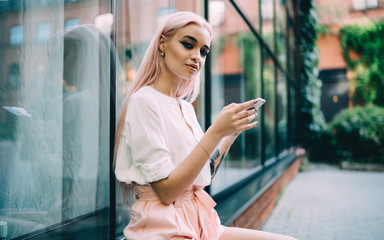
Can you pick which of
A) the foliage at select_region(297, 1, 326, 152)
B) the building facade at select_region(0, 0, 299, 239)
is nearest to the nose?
the building facade at select_region(0, 0, 299, 239)

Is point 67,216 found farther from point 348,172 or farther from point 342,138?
point 342,138

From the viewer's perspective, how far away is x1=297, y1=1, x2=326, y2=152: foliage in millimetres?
11133

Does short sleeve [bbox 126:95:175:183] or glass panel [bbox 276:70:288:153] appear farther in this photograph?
glass panel [bbox 276:70:288:153]

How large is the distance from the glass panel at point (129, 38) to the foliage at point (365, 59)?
1240cm

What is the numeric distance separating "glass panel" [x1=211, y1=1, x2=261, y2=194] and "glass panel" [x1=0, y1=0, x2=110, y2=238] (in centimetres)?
236

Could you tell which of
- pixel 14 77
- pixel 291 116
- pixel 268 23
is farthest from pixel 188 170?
pixel 291 116

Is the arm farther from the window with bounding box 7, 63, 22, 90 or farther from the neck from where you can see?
the window with bounding box 7, 63, 22, 90

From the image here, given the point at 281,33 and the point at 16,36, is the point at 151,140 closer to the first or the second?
the point at 16,36

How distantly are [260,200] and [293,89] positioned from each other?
7474mm

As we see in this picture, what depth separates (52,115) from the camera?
1708 mm

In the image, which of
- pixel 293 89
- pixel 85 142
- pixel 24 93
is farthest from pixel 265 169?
pixel 293 89

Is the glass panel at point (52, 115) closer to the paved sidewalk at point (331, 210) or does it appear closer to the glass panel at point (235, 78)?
the glass panel at point (235, 78)

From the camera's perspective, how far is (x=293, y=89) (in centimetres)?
1079

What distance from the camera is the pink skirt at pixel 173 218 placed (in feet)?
3.66
